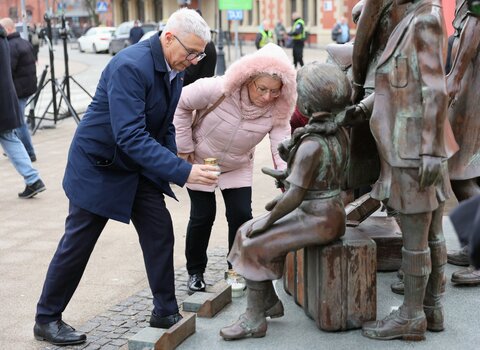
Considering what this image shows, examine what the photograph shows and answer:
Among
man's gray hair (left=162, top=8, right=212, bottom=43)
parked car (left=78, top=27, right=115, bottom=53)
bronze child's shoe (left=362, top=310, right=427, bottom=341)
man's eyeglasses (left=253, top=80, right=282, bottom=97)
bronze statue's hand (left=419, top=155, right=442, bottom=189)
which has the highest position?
man's gray hair (left=162, top=8, right=212, bottom=43)

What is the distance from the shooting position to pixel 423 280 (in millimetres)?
3902

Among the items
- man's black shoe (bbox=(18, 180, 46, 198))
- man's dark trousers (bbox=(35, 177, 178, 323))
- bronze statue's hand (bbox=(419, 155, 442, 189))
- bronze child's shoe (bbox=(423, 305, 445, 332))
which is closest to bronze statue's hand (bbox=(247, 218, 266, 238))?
man's dark trousers (bbox=(35, 177, 178, 323))

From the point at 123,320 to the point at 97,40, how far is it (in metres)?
40.3

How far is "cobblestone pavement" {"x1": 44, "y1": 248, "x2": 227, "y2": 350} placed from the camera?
15.5 feet

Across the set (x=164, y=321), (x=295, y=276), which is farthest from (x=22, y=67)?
(x=295, y=276)

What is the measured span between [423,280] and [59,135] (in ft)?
33.5

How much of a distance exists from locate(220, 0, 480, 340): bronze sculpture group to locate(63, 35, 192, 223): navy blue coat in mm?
604

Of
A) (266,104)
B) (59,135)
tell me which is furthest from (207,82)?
(59,135)

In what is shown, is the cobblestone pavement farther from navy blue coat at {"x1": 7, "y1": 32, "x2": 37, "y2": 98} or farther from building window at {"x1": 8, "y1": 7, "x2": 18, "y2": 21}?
building window at {"x1": 8, "y1": 7, "x2": 18, "y2": 21}

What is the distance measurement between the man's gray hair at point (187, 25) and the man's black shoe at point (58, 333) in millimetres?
1839

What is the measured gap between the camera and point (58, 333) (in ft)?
15.5

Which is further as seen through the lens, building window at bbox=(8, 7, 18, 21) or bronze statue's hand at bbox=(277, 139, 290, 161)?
building window at bbox=(8, 7, 18, 21)

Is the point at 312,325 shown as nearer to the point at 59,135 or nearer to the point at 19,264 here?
the point at 19,264

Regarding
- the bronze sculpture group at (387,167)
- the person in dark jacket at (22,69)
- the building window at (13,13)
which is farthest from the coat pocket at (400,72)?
the building window at (13,13)
